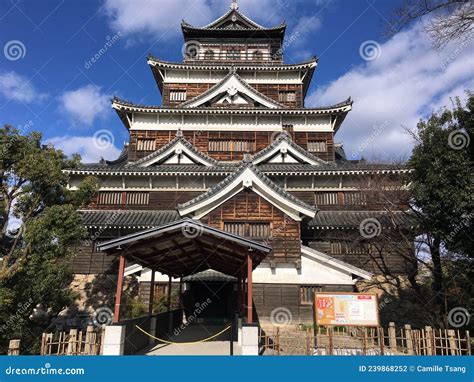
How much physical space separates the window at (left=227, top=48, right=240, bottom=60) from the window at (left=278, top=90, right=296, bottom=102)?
616 centimetres

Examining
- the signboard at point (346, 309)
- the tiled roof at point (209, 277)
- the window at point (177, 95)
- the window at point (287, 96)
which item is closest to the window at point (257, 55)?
the window at point (287, 96)

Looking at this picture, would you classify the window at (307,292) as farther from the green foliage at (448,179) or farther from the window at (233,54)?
the window at (233,54)

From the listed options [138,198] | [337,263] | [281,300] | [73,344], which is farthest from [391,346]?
[138,198]

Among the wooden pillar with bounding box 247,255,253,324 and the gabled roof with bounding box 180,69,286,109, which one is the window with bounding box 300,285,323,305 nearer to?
the wooden pillar with bounding box 247,255,253,324

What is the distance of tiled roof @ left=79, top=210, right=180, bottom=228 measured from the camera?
794 inches

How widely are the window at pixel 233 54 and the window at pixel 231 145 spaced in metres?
10.3

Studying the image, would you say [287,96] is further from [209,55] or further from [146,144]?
[146,144]

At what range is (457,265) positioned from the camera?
12445 millimetres

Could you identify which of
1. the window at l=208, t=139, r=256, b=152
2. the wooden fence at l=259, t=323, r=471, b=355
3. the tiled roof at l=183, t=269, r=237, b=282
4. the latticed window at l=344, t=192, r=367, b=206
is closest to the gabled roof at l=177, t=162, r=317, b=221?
the tiled roof at l=183, t=269, r=237, b=282

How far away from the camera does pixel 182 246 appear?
11312mm

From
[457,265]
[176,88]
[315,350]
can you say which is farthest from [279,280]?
[176,88]

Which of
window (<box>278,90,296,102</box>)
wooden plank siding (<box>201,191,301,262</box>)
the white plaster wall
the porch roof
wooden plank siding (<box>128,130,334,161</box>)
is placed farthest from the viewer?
window (<box>278,90,296,102</box>)

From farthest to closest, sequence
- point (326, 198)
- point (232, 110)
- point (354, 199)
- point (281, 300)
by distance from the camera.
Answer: point (232, 110)
point (326, 198)
point (354, 199)
point (281, 300)

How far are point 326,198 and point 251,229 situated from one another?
298 inches
